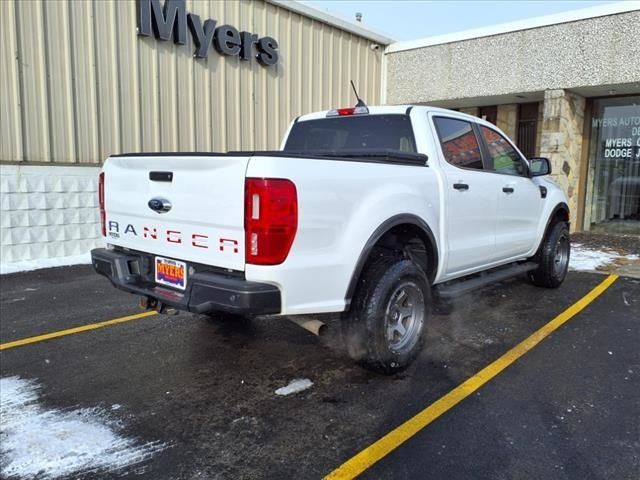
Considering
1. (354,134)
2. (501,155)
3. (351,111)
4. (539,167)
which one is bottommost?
(539,167)

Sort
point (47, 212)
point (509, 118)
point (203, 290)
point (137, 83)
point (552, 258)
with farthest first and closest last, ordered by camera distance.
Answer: point (509, 118) → point (137, 83) → point (47, 212) → point (552, 258) → point (203, 290)

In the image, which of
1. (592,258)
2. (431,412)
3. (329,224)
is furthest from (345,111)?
(592,258)

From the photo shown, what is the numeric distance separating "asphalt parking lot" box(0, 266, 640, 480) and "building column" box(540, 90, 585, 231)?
239 inches

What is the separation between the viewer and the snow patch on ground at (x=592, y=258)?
25.7 ft

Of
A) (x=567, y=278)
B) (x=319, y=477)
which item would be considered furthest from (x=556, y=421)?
(x=567, y=278)

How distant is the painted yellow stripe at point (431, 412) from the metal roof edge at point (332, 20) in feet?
29.1

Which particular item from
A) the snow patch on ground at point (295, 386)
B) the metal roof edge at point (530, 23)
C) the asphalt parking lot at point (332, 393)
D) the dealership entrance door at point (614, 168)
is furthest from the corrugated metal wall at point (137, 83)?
the snow patch on ground at point (295, 386)

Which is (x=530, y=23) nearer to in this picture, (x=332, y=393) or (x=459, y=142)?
(x=459, y=142)

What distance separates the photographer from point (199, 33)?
9.67m

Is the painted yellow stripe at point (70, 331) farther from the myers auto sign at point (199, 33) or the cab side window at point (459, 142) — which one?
the myers auto sign at point (199, 33)

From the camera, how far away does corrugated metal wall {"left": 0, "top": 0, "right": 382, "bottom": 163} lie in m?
7.73

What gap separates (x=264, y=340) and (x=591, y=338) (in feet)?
9.23

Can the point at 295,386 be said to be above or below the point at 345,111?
below

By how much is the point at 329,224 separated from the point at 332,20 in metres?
10.3
